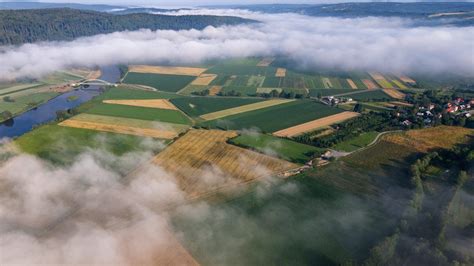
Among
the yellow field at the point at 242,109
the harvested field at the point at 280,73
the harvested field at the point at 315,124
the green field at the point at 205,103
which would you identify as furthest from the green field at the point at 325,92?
the harvested field at the point at 280,73

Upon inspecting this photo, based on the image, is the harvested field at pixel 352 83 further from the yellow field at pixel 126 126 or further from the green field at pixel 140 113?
the yellow field at pixel 126 126

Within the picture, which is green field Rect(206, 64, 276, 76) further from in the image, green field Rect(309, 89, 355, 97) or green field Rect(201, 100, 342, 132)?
green field Rect(201, 100, 342, 132)

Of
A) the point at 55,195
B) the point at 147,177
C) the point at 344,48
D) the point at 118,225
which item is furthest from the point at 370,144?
the point at 344,48

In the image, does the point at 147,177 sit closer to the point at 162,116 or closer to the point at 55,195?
the point at 55,195

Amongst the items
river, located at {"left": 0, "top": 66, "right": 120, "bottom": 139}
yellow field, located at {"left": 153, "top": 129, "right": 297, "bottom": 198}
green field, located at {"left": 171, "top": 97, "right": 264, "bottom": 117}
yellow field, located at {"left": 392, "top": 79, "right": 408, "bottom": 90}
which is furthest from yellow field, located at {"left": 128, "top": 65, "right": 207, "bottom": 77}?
yellow field, located at {"left": 153, "top": 129, "right": 297, "bottom": 198}

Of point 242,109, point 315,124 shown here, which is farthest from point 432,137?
point 242,109

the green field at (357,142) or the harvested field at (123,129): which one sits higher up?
the green field at (357,142)
